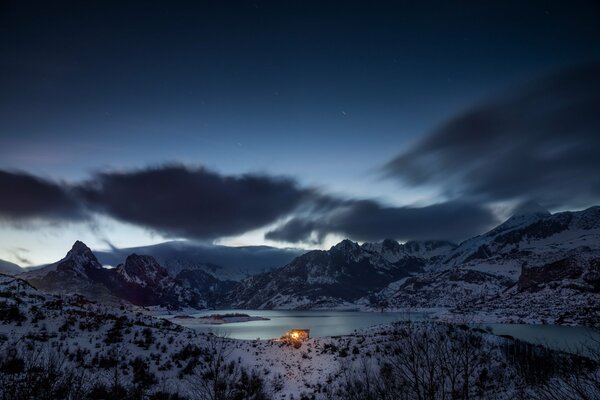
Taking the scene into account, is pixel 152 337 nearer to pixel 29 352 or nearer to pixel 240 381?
pixel 240 381

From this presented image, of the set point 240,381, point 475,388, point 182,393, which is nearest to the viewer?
point 182,393

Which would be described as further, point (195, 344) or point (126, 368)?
point (195, 344)

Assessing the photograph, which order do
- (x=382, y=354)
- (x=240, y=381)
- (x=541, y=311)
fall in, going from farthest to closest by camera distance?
(x=541, y=311)
(x=382, y=354)
(x=240, y=381)

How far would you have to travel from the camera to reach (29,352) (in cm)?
2786

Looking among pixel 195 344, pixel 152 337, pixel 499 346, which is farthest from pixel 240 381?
pixel 499 346

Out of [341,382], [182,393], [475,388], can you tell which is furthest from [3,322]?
[475,388]

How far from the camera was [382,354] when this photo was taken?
1726 inches

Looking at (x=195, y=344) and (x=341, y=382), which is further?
Result: (x=195, y=344)

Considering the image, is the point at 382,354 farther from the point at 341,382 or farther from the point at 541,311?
the point at 541,311

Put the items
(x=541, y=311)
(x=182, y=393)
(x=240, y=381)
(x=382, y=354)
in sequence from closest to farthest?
(x=182, y=393)
(x=240, y=381)
(x=382, y=354)
(x=541, y=311)

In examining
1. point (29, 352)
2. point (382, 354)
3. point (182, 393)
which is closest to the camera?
point (29, 352)

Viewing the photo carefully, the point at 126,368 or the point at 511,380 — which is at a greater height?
the point at 126,368

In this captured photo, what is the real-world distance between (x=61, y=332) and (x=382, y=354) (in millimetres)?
35784

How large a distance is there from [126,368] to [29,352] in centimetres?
828
